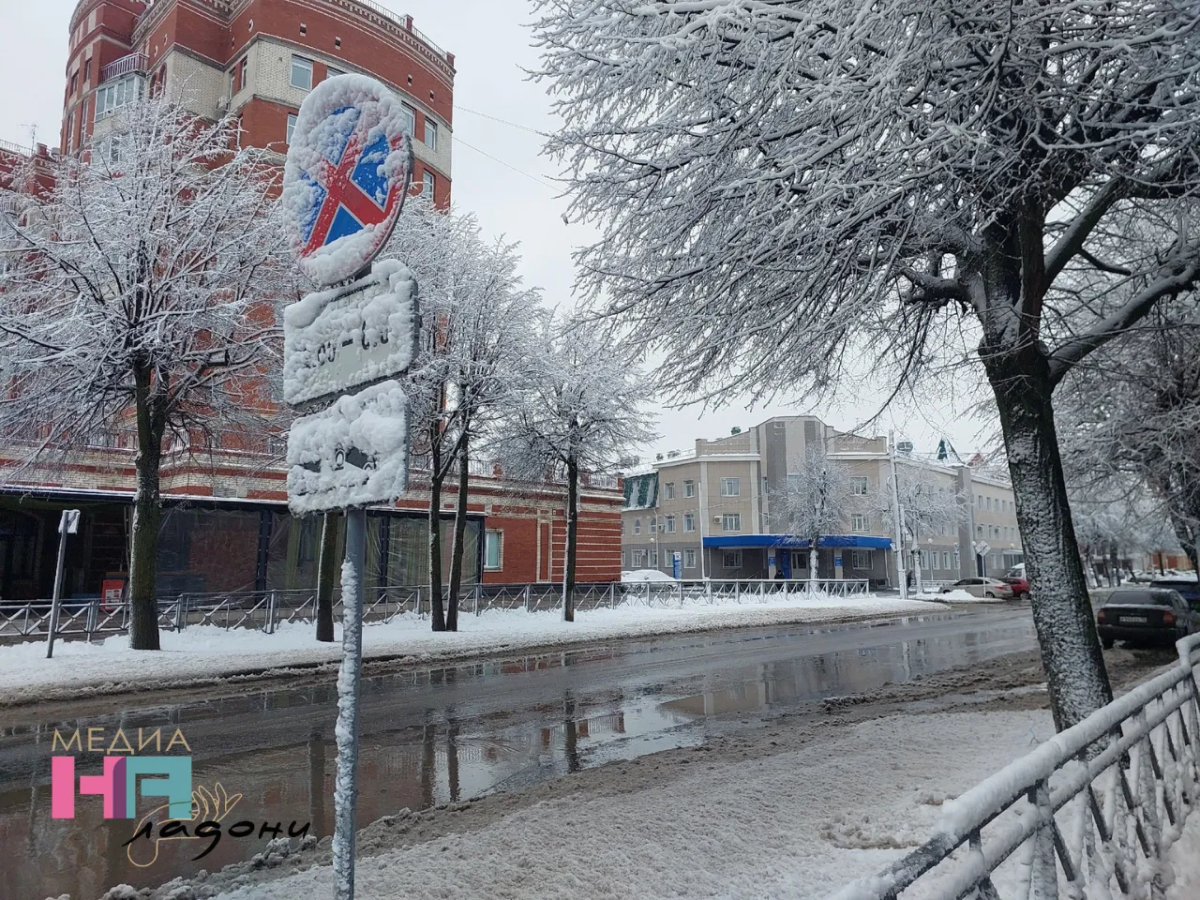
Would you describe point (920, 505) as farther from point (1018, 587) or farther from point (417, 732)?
point (417, 732)

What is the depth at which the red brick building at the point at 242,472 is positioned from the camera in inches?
875

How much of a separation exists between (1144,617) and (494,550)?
75.6ft

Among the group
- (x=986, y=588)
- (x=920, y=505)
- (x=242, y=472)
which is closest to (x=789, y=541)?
(x=920, y=505)

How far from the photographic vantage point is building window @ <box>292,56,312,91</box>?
104ft

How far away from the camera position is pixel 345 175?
299cm

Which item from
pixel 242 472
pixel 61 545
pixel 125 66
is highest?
pixel 125 66

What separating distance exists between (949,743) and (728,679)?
5959mm

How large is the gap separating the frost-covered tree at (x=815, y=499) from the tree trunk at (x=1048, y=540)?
40.5 m

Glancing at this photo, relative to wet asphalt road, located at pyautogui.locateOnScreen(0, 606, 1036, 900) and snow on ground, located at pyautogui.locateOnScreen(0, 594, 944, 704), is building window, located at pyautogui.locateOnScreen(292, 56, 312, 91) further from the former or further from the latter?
wet asphalt road, located at pyautogui.locateOnScreen(0, 606, 1036, 900)

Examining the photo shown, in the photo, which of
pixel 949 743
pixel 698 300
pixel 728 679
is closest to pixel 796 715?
pixel 949 743

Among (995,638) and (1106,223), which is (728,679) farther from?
(995,638)

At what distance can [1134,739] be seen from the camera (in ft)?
13.4

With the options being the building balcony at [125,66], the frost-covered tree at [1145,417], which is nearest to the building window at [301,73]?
the building balcony at [125,66]

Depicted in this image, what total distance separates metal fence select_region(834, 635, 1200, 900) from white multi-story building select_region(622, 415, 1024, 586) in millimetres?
47673
